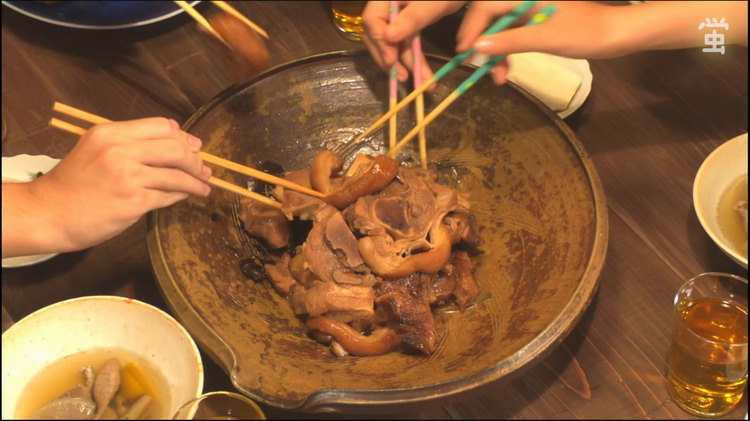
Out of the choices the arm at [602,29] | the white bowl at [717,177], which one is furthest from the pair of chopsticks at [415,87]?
the white bowl at [717,177]

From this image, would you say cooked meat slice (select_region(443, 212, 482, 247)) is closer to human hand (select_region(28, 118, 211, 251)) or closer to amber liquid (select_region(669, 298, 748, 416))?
amber liquid (select_region(669, 298, 748, 416))

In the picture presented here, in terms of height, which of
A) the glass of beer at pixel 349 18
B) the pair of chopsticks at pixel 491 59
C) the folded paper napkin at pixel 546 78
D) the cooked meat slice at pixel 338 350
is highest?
the pair of chopsticks at pixel 491 59

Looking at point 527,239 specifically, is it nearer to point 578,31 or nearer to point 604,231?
point 604,231

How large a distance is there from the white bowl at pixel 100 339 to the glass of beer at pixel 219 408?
4.3 inches

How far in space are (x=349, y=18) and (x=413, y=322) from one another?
125 cm

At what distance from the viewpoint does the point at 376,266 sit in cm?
168

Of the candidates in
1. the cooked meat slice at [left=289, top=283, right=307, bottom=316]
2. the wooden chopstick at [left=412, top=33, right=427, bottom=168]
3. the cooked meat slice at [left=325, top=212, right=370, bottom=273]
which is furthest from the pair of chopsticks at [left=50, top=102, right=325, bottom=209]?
the wooden chopstick at [left=412, top=33, right=427, bottom=168]

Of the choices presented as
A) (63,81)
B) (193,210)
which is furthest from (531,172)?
(63,81)

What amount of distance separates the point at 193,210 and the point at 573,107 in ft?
3.86

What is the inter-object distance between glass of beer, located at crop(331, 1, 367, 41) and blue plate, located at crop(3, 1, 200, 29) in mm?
486

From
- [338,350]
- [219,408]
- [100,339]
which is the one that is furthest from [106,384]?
[338,350]

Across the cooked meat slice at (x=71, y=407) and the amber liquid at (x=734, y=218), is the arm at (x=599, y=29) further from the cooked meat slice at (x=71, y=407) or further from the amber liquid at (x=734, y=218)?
the cooked meat slice at (x=71, y=407)

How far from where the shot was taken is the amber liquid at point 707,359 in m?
1.57

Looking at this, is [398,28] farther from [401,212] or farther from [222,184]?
[222,184]
